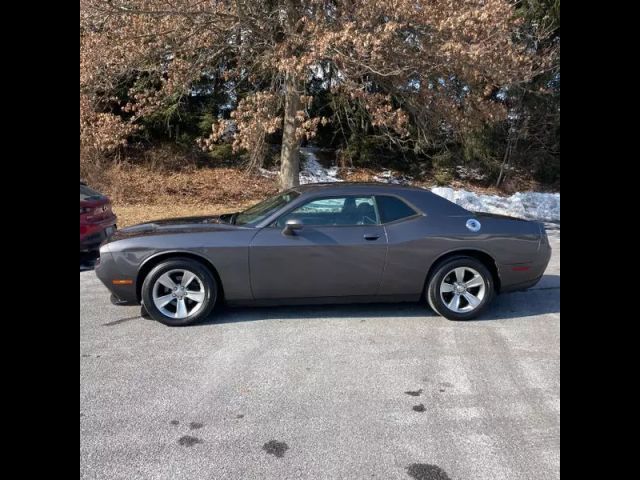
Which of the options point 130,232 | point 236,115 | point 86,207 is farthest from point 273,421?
point 236,115

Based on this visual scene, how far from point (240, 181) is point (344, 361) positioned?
13.3 meters

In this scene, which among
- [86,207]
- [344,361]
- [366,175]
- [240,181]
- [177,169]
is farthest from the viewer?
[366,175]

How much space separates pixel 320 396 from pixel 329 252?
163cm

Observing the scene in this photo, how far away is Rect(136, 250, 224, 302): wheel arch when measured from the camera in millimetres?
4539

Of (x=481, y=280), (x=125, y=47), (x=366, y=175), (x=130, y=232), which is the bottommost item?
(x=481, y=280)

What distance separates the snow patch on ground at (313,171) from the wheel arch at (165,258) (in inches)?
499

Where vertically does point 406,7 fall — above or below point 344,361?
above

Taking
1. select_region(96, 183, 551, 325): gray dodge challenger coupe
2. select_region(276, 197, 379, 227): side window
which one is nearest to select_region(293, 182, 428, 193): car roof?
select_region(96, 183, 551, 325): gray dodge challenger coupe

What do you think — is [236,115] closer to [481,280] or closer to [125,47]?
[125,47]

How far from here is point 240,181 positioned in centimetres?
1648

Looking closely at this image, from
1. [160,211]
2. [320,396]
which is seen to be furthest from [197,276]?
[160,211]

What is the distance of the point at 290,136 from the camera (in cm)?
1107

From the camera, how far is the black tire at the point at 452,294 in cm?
480

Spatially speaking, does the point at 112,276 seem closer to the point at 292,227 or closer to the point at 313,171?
the point at 292,227
